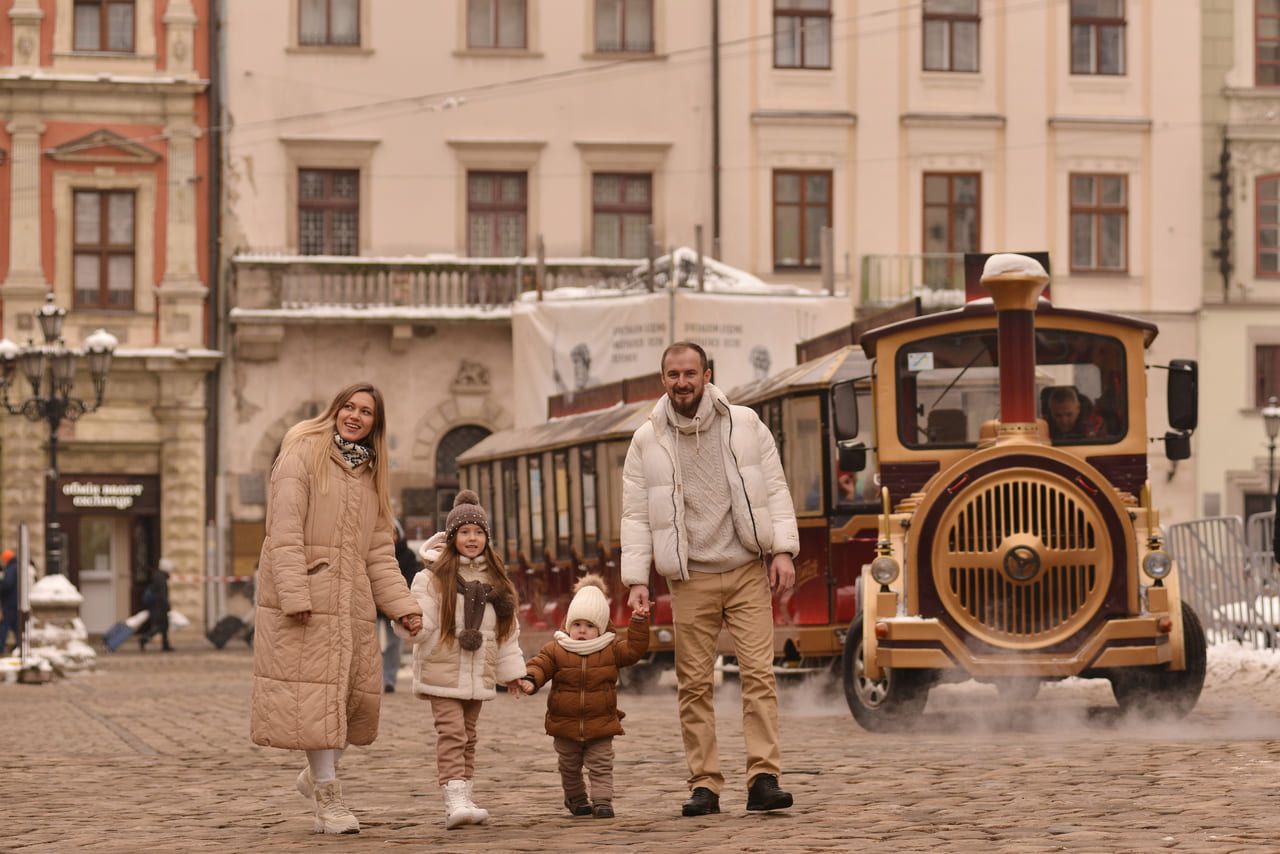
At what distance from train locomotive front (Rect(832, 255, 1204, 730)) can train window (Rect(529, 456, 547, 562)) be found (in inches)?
392

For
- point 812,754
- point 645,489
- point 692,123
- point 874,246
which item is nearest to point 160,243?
point 692,123

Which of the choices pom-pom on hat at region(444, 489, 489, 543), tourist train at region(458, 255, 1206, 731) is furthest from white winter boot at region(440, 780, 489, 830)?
tourist train at region(458, 255, 1206, 731)

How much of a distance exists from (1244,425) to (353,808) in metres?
35.5

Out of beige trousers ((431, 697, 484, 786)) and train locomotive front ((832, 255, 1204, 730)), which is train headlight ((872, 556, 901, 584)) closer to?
train locomotive front ((832, 255, 1204, 730))

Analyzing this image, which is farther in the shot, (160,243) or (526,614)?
(160,243)

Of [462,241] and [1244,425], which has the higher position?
[462,241]

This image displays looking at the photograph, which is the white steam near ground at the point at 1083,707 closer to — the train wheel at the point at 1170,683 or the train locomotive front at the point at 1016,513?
the train wheel at the point at 1170,683

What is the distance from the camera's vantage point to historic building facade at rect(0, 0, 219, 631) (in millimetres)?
42875

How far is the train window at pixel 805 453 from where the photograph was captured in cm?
2008

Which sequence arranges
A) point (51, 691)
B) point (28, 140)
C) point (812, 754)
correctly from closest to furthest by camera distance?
point (812, 754) < point (51, 691) < point (28, 140)

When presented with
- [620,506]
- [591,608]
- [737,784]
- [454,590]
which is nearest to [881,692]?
[737,784]

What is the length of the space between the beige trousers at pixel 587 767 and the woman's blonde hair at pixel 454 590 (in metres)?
0.56

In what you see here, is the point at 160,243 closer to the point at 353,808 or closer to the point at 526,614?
the point at 526,614

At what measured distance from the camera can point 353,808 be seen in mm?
11727
